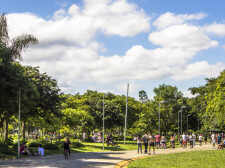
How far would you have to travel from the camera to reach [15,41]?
26.6 m

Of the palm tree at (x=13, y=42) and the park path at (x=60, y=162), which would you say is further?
the palm tree at (x=13, y=42)

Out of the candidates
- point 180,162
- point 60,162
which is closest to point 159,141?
point 180,162

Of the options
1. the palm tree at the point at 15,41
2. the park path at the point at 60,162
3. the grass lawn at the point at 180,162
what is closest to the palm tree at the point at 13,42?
the palm tree at the point at 15,41

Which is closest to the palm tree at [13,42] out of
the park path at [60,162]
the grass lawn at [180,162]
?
the park path at [60,162]

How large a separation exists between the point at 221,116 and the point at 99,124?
1234 inches

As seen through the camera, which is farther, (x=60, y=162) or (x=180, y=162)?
(x=60, y=162)

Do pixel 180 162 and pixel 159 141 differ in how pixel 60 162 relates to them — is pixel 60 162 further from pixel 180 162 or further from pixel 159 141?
pixel 159 141

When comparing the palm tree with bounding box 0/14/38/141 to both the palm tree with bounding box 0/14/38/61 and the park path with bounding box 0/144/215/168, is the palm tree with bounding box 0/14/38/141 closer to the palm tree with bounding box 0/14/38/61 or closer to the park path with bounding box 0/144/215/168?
the palm tree with bounding box 0/14/38/61

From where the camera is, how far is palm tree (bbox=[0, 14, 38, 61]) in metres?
25.7

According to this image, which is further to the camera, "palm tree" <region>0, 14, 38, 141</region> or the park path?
"palm tree" <region>0, 14, 38, 141</region>

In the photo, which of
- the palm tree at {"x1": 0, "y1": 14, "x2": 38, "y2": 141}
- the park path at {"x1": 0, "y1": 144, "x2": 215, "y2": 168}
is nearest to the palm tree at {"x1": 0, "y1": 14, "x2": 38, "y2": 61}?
the palm tree at {"x1": 0, "y1": 14, "x2": 38, "y2": 141}

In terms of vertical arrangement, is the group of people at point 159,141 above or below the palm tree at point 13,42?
below

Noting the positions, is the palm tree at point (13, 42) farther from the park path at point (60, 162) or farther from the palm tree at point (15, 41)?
the park path at point (60, 162)

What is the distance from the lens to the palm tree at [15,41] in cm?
2567
